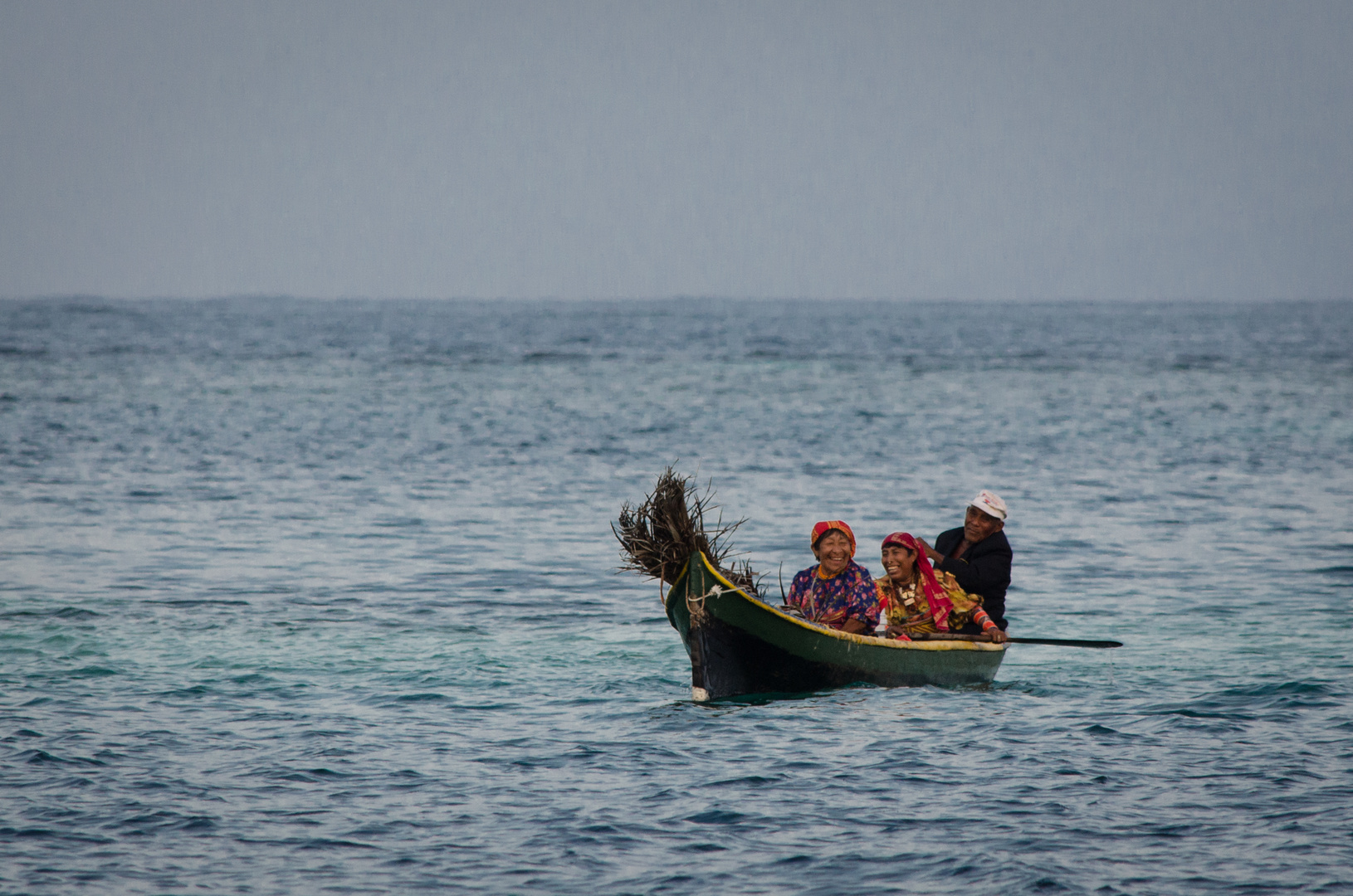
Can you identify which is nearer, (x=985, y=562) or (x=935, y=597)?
(x=935, y=597)

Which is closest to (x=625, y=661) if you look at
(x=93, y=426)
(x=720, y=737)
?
(x=720, y=737)

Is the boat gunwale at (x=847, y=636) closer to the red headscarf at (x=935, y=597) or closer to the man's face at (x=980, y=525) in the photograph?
the red headscarf at (x=935, y=597)

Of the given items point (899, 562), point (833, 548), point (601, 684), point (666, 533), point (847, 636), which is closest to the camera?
point (666, 533)

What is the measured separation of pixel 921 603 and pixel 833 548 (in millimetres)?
1146

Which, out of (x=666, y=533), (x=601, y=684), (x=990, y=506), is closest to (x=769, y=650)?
(x=666, y=533)

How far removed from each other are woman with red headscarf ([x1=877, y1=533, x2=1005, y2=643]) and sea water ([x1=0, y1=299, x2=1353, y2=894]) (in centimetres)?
55

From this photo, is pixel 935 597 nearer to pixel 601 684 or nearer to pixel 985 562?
pixel 985 562

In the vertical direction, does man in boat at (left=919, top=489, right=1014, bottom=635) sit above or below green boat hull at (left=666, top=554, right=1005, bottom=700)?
above

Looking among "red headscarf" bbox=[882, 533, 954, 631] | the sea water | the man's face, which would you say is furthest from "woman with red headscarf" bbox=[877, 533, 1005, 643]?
the sea water

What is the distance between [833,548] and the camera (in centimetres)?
1034

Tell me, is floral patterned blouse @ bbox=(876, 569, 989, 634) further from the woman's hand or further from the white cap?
the white cap

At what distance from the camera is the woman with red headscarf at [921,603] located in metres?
10.9

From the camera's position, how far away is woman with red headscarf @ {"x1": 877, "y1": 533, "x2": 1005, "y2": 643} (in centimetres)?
1088

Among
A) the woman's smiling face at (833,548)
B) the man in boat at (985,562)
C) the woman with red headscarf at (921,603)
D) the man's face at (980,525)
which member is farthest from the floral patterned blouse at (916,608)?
the woman's smiling face at (833,548)
